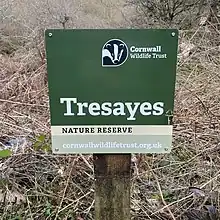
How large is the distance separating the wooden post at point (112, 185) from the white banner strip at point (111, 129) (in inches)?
3.8

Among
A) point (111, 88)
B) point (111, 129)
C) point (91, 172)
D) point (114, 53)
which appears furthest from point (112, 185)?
point (91, 172)

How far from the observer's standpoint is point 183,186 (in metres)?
2.11

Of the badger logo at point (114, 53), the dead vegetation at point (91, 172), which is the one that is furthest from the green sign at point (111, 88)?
the dead vegetation at point (91, 172)

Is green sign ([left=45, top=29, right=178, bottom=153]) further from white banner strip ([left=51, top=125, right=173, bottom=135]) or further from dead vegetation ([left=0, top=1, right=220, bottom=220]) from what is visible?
dead vegetation ([left=0, top=1, right=220, bottom=220])

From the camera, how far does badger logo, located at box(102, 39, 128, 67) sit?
1.22 metres

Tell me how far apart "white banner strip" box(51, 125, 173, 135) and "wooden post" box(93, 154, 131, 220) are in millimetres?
97

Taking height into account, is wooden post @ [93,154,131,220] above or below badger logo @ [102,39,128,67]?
below

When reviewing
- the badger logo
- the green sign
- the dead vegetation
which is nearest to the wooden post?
the green sign

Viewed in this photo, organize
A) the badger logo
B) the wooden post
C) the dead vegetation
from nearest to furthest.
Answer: the badger logo → the wooden post → the dead vegetation

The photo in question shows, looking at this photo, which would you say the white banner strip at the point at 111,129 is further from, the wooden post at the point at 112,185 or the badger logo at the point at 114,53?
the badger logo at the point at 114,53

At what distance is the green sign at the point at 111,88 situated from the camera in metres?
1.23

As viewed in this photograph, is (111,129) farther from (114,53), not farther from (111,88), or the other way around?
(114,53)

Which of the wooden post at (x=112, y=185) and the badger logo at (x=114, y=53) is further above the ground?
the badger logo at (x=114, y=53)

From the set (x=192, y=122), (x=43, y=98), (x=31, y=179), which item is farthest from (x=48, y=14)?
(x=31, y=179)
